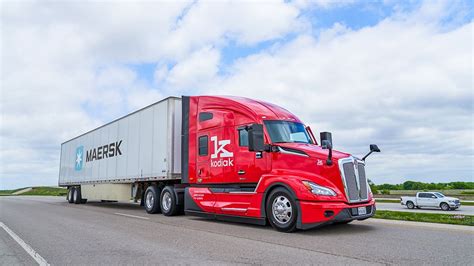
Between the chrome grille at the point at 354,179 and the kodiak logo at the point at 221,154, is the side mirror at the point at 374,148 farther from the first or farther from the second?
the kodiak logo at the point at 221,154

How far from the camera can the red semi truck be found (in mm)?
8000

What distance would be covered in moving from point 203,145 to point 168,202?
3.01m

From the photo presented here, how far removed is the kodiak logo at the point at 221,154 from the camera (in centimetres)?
1001

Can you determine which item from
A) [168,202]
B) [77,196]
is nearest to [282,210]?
[168,202]

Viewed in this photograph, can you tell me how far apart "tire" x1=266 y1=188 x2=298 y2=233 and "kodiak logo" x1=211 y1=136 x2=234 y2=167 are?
1.81m

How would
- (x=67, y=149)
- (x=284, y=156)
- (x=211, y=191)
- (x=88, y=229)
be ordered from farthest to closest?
1. (x=67, y=149)
2. (x=211, y=191)
3. (x=88, y=229)
4. (x=284, y=156)

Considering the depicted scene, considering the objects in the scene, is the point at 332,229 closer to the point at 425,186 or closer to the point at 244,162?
the point at 244,162

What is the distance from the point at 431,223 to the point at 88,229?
867cm

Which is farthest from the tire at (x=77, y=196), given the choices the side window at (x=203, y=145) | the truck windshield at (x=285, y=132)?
the truck windshield at (x=285, y=132)

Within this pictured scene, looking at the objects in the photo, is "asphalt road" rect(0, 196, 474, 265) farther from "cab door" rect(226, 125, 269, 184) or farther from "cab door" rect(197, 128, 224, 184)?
"cab door" rect(197, 128, 224, 184)

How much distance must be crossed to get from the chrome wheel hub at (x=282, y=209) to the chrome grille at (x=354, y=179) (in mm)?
1272

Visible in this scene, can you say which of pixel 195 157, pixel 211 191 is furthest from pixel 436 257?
pixel 195 157

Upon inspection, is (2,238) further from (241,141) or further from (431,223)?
(431,223)

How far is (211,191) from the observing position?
10.5m
